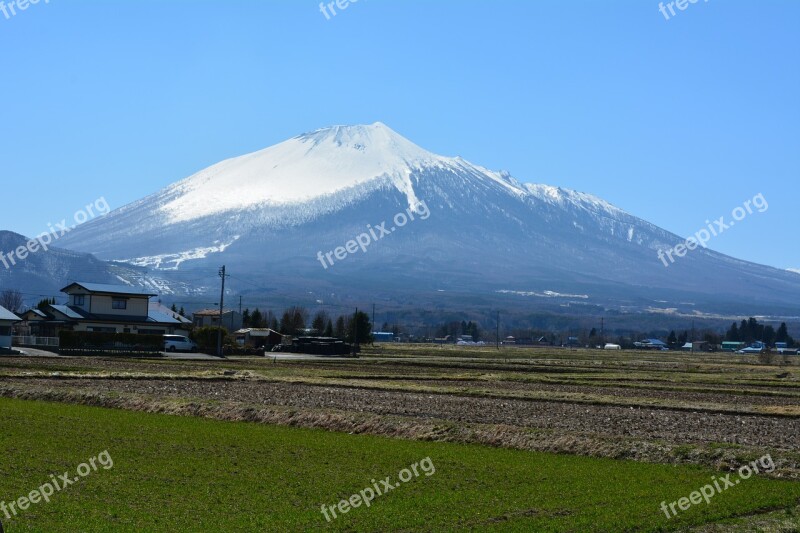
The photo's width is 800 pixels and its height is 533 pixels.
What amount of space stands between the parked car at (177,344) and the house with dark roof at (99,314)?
2803 millimetres

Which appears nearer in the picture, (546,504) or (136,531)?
(136,531)

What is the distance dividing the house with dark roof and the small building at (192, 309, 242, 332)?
22.5 meters

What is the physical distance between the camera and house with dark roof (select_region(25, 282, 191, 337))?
68000mm

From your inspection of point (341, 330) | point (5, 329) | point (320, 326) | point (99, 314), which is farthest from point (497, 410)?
point (341, 330)


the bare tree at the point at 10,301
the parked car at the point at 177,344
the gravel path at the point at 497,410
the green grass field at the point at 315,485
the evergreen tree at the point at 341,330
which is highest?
the bare tree at the point at 10,301

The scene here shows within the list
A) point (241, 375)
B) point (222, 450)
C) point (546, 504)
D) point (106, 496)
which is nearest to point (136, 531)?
point (106, 496)

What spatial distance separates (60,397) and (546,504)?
56.7ft

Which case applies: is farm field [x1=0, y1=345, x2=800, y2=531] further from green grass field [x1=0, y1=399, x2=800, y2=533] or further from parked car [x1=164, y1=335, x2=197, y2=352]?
parked car [x1=164, y1=335, x2=197, y2=352]

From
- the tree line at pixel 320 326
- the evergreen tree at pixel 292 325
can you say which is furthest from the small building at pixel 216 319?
the evergreen tree at pixel 292 325

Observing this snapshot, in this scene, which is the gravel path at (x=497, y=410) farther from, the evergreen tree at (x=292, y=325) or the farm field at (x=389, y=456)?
the evergreen tree at (x=292, y=325)


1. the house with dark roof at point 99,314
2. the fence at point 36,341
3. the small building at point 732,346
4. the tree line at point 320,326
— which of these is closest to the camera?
the fence at point 36,341

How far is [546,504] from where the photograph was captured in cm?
1357

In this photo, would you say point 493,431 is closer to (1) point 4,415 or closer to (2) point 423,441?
(2) point 423,441

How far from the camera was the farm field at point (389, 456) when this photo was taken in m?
12.5
